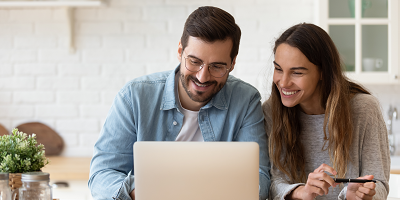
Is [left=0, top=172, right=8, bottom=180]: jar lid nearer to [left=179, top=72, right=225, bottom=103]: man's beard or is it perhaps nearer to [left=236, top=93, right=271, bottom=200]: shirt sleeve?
[left=179, top=72, right=225, bottom=103]: man's beard

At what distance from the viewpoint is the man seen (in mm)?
1541

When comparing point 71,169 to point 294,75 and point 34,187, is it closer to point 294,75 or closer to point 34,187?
point 34,187

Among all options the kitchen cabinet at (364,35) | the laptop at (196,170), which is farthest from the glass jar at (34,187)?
the kitchen cabinet at (364,35)

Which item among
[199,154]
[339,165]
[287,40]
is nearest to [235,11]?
[287,40]

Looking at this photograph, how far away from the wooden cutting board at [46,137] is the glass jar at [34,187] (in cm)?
180

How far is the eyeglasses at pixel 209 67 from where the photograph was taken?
1.55 metres

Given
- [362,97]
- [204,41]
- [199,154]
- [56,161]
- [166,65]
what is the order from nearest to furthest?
[199,154], [204,41], [362,97], [56,161], [166,65]

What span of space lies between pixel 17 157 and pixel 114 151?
1.45 ft

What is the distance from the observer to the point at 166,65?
2.88 meters

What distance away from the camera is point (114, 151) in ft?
5.27

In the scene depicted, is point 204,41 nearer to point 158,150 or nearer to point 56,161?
point 158,150

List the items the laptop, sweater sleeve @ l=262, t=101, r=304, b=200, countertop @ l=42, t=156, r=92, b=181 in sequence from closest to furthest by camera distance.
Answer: the laptop < sweater sleeve @ l=262, t=101, r=304, b=200 < countertop @ l=42, t=156, r=92, b=181

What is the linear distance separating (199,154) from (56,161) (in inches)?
75.3

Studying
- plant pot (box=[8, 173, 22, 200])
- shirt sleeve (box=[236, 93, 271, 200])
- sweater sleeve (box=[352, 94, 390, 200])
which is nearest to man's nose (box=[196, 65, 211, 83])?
shirt sleeve (box=[236, 93, 271, 200])
